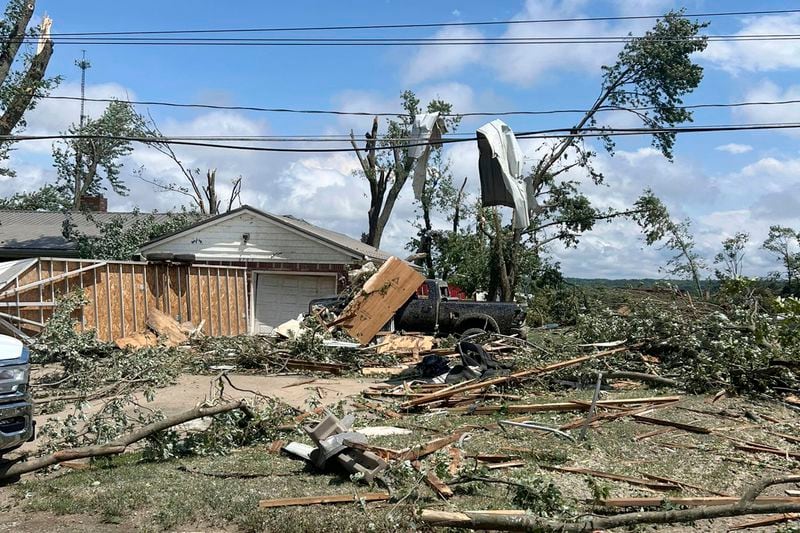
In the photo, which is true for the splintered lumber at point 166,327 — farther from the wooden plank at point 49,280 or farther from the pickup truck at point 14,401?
the pickup truck at point 14,401

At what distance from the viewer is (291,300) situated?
71.2 ft

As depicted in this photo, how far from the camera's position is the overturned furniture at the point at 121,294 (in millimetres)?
14477

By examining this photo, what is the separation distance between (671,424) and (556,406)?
1.32m

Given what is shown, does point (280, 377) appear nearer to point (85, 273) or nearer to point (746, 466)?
point (85, 273)

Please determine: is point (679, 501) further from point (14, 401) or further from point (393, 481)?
point (14, 401)

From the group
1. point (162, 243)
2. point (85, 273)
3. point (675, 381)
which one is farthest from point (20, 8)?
point (675, 381)

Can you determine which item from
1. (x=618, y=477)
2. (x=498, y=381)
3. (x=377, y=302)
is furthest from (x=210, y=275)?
(x=618, y=477)

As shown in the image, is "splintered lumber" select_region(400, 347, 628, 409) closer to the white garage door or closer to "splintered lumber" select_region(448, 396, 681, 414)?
"splintered lumber" select_region(448, 396, 681, 414)

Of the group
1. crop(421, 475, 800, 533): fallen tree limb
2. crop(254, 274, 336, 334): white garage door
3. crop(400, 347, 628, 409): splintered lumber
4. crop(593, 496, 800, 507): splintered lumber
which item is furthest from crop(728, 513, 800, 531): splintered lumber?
crop(254, 274, 336, 334): white garage door

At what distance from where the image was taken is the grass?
521cm

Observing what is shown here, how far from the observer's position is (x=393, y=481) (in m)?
5.84

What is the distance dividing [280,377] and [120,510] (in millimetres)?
7608

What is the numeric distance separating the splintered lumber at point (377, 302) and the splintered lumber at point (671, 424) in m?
7.54

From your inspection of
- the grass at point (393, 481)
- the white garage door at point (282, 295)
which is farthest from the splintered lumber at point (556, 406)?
the white garage door at point (282, 295)
